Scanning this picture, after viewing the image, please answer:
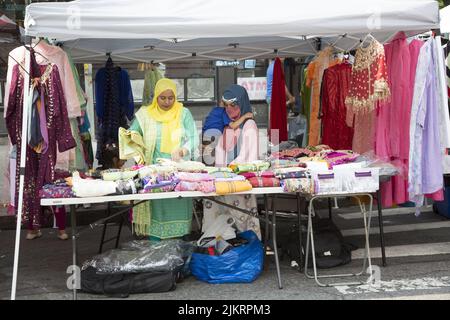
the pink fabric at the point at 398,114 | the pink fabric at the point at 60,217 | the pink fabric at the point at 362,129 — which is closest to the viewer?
the pink fabric at the point at 398,114

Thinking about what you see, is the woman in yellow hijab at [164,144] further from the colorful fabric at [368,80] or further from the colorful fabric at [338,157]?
the colorful fabric at [368,80]

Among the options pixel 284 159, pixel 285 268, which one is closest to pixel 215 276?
pixel 285 268

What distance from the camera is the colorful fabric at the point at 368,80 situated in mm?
4816

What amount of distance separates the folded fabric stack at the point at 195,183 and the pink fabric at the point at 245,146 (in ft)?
3.39

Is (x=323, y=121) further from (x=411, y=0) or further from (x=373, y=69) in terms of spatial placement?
(x=411, y=0)

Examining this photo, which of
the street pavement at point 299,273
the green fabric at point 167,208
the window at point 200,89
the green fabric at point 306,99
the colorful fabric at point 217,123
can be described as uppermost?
the window at point 200,89

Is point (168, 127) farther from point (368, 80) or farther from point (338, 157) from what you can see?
point (368, 80)

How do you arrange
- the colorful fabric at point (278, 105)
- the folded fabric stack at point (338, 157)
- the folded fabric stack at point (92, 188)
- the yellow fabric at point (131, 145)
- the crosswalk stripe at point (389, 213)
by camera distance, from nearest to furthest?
the folded fabric stack at point (92, 188), the folded fabric stack at point (338, 157), the yellow fabric at point (131, 145), the colorful fabric at point (278, 105), the crosswalk stripe at point (389, 213)

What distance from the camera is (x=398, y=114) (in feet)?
16.8

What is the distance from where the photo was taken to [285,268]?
201 inches

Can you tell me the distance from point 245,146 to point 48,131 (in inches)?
74.0

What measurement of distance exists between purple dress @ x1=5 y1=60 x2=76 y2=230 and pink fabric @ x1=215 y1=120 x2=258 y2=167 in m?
1.55

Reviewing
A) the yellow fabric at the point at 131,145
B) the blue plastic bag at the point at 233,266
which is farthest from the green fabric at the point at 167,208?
the blue plastic bag at the point at 233,266

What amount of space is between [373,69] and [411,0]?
663 mm
